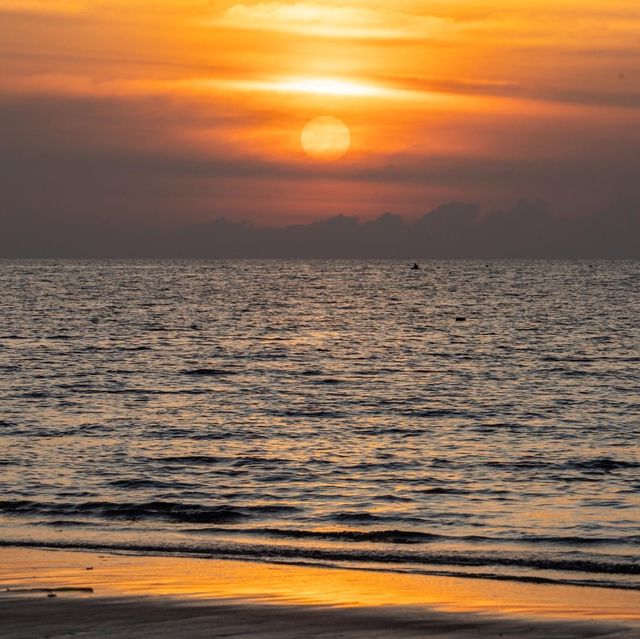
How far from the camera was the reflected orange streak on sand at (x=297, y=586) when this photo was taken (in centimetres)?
1477

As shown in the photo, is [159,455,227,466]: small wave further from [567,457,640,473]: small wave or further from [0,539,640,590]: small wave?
[567,457,640,473]: small wave

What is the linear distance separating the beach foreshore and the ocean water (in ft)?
4.32

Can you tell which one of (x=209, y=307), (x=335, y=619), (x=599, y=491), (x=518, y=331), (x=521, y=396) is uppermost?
(x=209, y=307)

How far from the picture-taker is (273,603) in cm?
1463

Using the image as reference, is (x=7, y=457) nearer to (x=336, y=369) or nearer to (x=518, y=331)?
(x=336, y=369)

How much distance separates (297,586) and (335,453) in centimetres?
1458

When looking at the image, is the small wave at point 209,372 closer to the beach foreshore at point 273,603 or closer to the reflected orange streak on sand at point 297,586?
the reflected orange streak on sand at point 297,586

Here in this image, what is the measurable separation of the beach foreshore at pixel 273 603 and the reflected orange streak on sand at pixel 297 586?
0.02 meters

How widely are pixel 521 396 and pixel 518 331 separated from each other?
140 feet

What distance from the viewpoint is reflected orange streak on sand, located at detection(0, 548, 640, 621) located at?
14.8 metres

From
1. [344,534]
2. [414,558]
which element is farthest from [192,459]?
[414,558]

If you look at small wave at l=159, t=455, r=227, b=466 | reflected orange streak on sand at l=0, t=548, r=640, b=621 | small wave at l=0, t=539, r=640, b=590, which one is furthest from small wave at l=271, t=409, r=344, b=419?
reflected orange streak on sand at l=0, t=548, r=640, b=621

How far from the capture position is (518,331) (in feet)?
286

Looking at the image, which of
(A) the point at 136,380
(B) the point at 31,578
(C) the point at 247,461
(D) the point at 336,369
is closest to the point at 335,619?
(B) the point at 31,578
